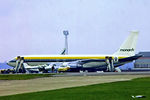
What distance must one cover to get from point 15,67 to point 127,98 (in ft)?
275

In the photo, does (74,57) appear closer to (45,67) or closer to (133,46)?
(45,67)

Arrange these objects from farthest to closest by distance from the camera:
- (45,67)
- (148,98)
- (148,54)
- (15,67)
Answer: (148,54), (15,67), (45,67), (148,98)

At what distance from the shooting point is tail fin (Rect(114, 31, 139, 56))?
104500 millimetres

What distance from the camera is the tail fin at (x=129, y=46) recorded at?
104m

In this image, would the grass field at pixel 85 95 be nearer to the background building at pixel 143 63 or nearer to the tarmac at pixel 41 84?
the tarmac at pixel 41 84

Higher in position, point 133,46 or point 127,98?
point 133,46

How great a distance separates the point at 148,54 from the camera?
17800 centimetres

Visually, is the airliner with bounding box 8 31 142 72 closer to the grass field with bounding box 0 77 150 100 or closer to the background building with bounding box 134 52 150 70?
the background building with bounding box 134 52 150 70

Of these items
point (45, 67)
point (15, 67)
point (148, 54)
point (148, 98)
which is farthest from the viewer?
point (148, 54)

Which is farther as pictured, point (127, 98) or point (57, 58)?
point (57, 58)

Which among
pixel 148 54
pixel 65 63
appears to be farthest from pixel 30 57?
pixel 148 54

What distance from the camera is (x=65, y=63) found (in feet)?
317

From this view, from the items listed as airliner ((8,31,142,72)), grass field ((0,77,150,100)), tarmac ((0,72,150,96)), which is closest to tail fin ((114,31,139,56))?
airliner ((8,31,142,72))

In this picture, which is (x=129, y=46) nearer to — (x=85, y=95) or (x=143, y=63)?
(x=143, y=63)
